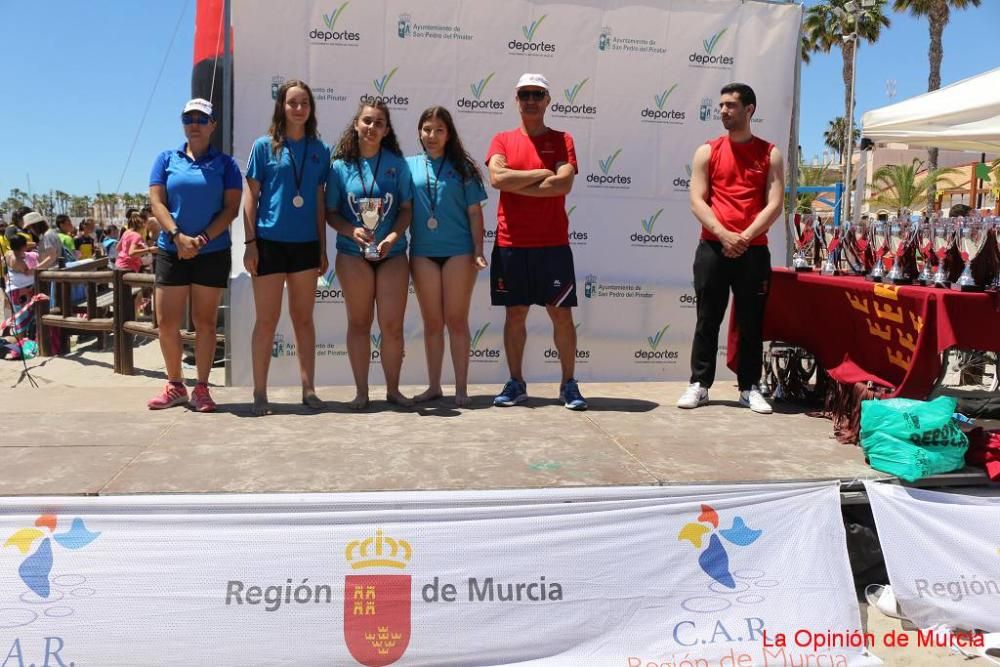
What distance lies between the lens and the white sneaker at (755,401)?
4.22 metres

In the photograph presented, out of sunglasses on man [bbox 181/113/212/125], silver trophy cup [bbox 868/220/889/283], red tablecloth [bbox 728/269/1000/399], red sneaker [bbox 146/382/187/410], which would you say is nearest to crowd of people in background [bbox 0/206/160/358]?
red sneaker [bbox 146/382/187/410]

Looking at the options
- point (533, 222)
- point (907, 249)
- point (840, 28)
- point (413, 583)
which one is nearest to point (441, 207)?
point (533, 222)

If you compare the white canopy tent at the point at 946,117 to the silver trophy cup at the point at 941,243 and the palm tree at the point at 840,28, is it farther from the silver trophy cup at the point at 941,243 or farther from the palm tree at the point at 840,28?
the palm tree at the point at 840,28

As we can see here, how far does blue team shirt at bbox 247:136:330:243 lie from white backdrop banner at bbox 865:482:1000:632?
108 inches

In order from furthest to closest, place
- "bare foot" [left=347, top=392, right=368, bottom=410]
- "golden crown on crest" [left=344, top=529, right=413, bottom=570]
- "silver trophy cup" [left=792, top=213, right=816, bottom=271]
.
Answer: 1. "silver trophy cup" [left=792, top=213, right=816, bottom=271]
2. "bare foot" [left=347, top=392, right=368, bottom=410]
3. "golden crown on crest" [left=344, top=529, right=413, bottom=570]

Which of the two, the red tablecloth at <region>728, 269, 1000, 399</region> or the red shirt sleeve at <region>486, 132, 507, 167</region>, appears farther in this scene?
the red shirt sleeve at <region>486, 132, 507, 167</region>

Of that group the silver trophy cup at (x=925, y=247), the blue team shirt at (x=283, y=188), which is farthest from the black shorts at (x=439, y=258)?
the silver trophy cup at (x=925, y=247)

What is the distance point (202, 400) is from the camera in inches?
160

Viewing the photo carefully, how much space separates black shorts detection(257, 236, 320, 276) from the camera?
12.8ft

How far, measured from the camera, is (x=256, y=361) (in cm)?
406

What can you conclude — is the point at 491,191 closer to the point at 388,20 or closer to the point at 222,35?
the point at 388,20

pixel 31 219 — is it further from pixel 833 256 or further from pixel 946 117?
pixel 946 117

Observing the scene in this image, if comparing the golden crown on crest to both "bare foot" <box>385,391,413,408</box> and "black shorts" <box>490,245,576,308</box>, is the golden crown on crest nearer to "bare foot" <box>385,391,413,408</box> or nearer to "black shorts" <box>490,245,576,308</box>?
"bare foot" <box>385,391,413,408</box>

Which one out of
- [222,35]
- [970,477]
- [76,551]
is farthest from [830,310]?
[222,35]
